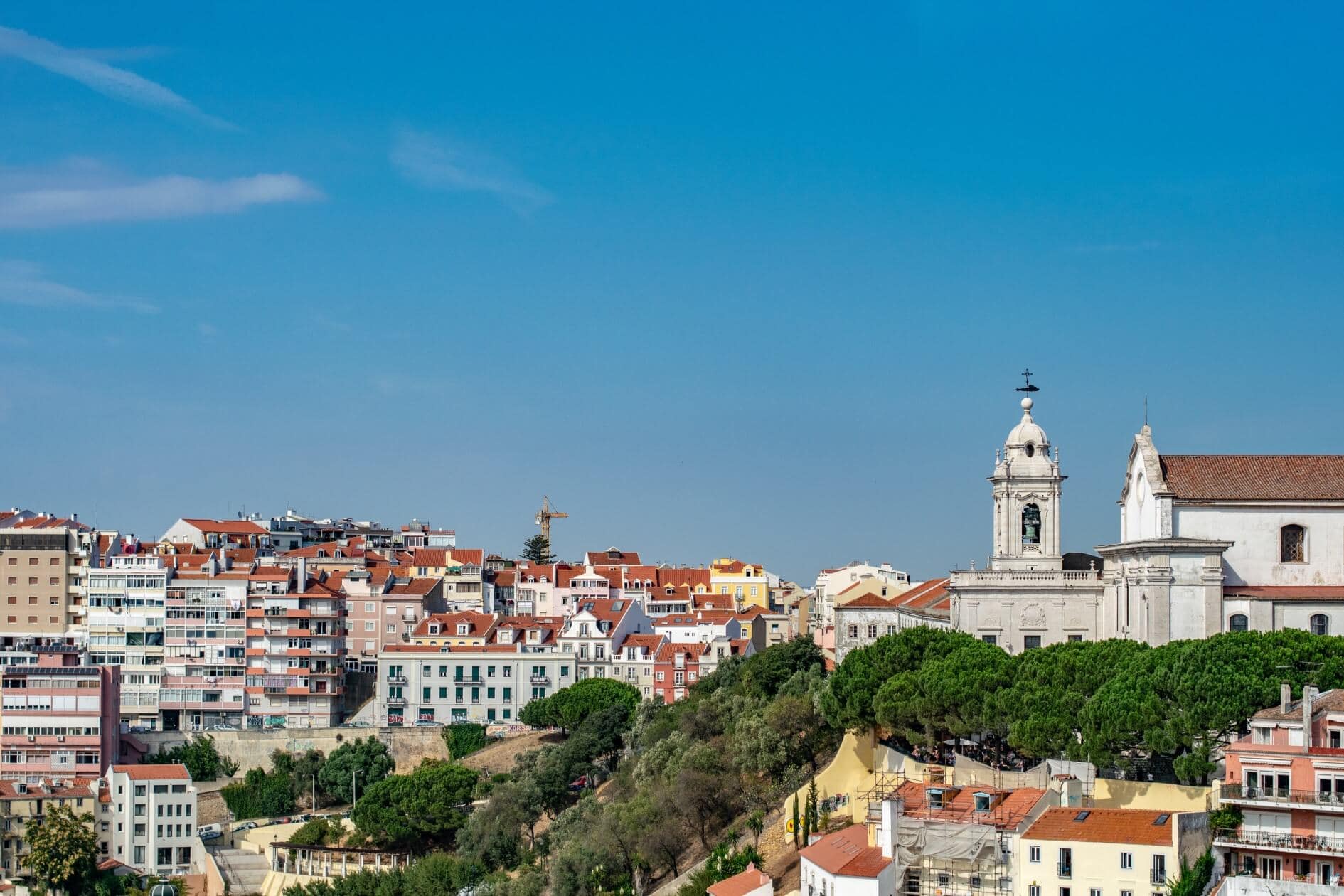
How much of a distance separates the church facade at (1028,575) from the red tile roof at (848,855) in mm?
16593

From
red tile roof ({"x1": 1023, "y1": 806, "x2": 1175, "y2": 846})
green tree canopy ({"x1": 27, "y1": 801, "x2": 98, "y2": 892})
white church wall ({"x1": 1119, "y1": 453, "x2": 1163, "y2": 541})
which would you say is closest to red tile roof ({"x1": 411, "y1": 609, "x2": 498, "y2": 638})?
green tree canopy ({"x1": 27, "y1": 801, "x2": 98, "y2": 892})

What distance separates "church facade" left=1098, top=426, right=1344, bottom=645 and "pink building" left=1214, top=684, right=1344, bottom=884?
55.9 ft

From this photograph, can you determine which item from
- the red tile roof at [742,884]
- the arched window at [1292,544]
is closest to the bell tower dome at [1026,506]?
the arched window at [1292,544]

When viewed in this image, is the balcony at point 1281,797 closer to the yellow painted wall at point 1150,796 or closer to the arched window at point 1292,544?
the yellow painted wall at point 1150,796

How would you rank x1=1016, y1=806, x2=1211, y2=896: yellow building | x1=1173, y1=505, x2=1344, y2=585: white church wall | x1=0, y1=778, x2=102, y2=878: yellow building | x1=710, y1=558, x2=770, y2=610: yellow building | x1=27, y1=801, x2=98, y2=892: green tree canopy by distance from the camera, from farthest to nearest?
x1=710, y1=558, x2=770, y2=610: yellow building, x1=0, y1=778, x2=102, y2=878: yellow building, x1=27, y1=801, x2=98, y2=892: green tree canopy, x1=1173, y1=505, x2=1344, y2=585: white church wall, x1=1016, y1=806, x2=1211, y2=896: yellow building

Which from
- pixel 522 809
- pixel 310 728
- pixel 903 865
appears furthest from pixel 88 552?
pixel 903 865

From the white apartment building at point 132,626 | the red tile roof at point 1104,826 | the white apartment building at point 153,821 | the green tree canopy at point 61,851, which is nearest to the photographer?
the red tile roof at point 1104,826

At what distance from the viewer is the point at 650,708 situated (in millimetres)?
81688

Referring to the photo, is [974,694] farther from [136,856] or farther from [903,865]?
[136,856]

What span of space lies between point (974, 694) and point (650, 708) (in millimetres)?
29444

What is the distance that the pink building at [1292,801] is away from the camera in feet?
133

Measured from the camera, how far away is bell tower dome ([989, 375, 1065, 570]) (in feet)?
218

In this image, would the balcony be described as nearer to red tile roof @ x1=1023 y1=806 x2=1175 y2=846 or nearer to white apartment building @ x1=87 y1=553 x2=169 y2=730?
red tile roof @ x1=1023 y1=806 x2=1175 y2=846

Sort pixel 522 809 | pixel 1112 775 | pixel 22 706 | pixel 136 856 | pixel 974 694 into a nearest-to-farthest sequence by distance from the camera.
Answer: pixel 1112 775
pixel 974 694
pixel 522 809
pixel 136 856
pixel 22 706
